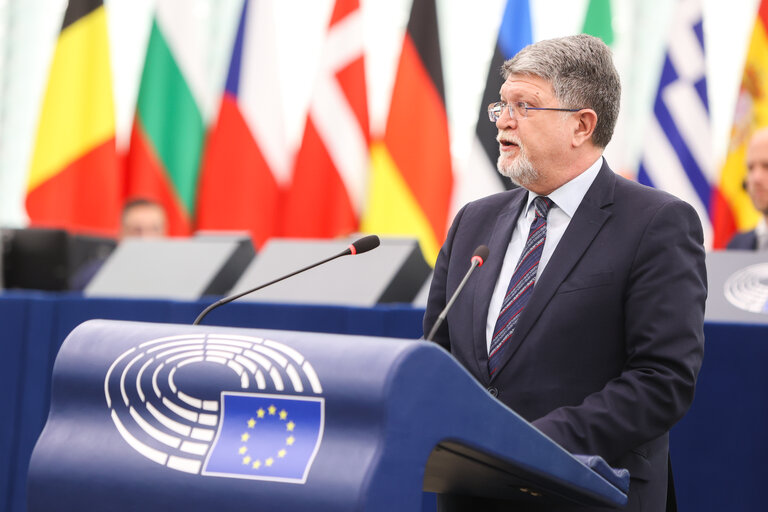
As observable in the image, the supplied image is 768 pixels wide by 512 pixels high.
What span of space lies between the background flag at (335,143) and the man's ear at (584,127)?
4.06 meters

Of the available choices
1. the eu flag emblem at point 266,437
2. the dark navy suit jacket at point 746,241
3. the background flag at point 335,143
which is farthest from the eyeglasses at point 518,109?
the background flag at point 335,143

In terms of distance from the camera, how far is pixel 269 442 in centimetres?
132

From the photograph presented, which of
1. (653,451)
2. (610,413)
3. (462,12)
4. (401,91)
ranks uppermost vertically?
(462,12)

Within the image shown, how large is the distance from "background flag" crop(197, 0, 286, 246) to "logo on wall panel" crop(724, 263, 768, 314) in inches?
145

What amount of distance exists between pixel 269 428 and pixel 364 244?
0.59 metres

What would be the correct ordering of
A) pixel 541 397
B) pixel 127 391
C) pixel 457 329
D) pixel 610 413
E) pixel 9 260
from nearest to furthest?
pixel 127 391
pixel 610 413
pixel 541 397
pixel 457 329
pixel 9 260

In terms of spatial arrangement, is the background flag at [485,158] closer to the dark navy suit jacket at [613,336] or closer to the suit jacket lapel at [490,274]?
the suit jacket lapel at [490,274]

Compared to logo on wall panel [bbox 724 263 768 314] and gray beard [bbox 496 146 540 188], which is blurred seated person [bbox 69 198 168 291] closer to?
logo on wall panel [bbox 724 263 768 314]

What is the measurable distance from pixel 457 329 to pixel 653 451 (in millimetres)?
405

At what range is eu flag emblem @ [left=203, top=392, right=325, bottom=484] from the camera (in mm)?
1283

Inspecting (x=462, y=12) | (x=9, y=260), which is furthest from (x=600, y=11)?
(x=9, y=260)

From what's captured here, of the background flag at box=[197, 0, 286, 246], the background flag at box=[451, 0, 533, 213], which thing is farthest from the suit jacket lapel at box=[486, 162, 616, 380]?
the background flag at box=[197, 0, 286, 246]

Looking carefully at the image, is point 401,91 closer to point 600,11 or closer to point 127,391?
point 600,11

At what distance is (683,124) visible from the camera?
5.36 metres
